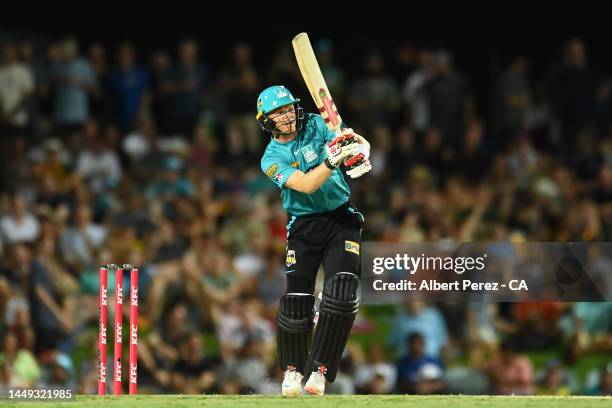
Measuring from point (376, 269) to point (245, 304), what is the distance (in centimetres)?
374

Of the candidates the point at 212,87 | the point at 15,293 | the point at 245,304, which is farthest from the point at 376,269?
the point at 212,87

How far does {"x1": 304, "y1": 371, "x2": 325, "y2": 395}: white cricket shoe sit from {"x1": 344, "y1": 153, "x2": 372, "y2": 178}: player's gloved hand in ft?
4.59

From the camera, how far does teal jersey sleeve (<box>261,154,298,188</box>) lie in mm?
8742

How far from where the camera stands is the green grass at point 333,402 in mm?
8305

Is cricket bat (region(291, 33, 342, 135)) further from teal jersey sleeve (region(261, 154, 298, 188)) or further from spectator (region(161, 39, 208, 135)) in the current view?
spectator (region(161, 39, 208, 135))

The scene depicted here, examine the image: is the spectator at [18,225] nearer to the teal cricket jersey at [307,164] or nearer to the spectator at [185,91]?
the spectator at [185,91]

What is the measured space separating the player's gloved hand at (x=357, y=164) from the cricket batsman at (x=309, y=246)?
0.19m

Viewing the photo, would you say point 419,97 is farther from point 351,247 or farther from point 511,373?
point 351,247


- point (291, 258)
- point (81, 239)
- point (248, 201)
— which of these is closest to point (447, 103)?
point (248, 201)

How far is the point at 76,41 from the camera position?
18297 millimetres

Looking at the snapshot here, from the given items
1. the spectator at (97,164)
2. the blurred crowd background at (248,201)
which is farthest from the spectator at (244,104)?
the spectator at (97,164)

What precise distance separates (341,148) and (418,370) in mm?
5219

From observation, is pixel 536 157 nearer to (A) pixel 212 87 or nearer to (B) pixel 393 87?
(B) pixel 393 87

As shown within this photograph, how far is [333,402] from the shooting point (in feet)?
27.4
